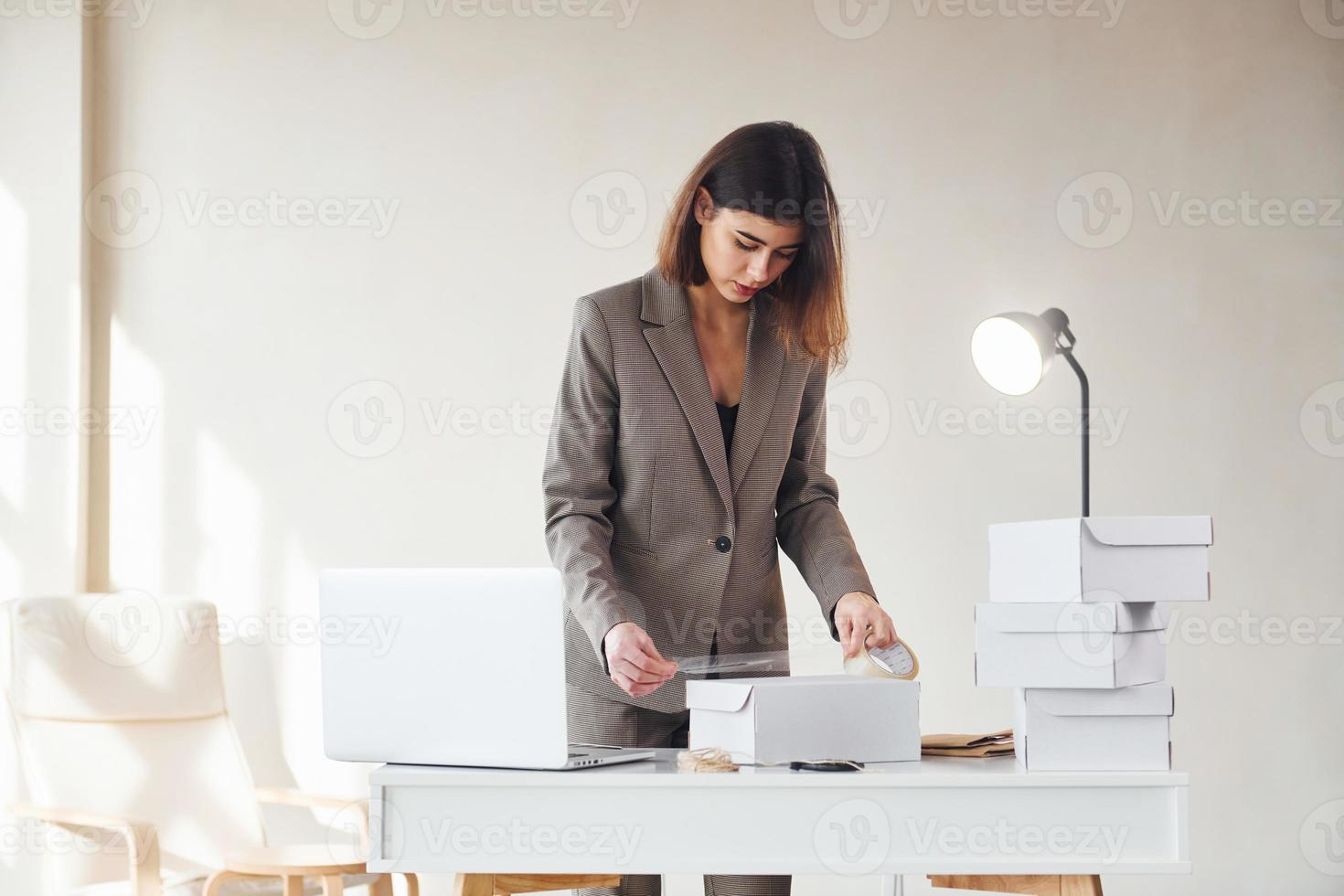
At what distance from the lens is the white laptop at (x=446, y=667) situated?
1.18 meters

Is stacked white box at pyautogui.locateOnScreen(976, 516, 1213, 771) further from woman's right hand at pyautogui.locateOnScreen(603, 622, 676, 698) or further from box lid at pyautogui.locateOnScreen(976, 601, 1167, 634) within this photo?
woman's right hand at pyautogui.locateOnScreen(603, 622, 676, 698)

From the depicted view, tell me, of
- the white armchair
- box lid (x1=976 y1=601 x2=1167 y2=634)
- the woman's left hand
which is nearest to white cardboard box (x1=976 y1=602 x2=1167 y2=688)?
box lid (x1=976 y1=601 x2=1167 y2=634)

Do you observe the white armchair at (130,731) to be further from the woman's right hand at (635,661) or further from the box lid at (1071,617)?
the box lid at (1071,617)

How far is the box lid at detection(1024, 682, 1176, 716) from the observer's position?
1220 millimetres

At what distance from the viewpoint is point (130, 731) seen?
276 centimetres

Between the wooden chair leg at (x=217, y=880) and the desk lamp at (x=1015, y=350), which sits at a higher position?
the desk lamp at (x=1015, y=350)

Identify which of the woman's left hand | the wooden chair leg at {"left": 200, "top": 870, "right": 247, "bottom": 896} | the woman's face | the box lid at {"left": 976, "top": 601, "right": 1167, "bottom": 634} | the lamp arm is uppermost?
the woman's face

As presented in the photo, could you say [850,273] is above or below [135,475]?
above

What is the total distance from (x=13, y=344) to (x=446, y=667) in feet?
7.98

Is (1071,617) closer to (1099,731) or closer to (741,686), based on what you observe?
(1099,731)

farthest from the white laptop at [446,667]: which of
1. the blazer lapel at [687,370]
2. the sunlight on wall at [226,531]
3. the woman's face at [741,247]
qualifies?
the sunlight on wall at [226,531]

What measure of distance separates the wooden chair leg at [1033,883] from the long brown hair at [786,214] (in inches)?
29.9

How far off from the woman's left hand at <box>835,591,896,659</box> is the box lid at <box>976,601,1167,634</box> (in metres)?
0.25

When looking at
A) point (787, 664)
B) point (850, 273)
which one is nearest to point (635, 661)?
point (787, 664)
